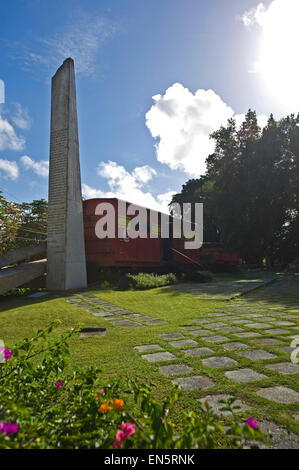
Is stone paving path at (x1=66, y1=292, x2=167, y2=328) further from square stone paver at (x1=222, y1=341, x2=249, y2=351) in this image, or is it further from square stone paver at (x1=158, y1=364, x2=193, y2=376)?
square stone paver at (x1=158, y1=364, x2=193, y2=376)

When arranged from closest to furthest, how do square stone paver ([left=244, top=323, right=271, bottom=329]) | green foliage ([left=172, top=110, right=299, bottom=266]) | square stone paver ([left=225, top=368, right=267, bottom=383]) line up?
square stone paver ([left=225, top=368, right=267, bottom=383]), square stone paver ([left=244, top=323, right=271, bottom=329]), green foliage ([left=172, top=110, right=299, bottom=266])

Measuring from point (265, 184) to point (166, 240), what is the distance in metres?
13.4

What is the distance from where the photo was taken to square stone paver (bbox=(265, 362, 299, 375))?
8.30ft

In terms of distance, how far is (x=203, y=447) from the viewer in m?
0.95

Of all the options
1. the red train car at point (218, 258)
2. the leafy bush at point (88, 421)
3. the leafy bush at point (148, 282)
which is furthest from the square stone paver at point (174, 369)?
the red train car at point (218, 258)

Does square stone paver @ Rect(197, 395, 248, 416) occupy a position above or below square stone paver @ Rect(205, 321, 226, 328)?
above

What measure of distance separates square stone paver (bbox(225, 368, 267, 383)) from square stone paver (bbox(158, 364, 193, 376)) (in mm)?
375

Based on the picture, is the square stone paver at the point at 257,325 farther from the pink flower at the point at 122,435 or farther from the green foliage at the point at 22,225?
the green foliage at the point at 22,225

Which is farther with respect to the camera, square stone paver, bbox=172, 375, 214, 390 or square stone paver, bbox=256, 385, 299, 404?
square stone paver, bbox=172, 375, 214, 390

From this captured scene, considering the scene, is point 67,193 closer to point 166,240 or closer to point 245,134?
point 166,240

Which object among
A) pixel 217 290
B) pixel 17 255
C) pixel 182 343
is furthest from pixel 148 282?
pixel 182 343

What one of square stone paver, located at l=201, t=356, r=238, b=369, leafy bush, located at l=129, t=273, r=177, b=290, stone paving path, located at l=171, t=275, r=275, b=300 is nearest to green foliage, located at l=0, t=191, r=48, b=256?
leafy bush, located at l=129, t=273, r=177, b=290

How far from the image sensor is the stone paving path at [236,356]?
209 cm
